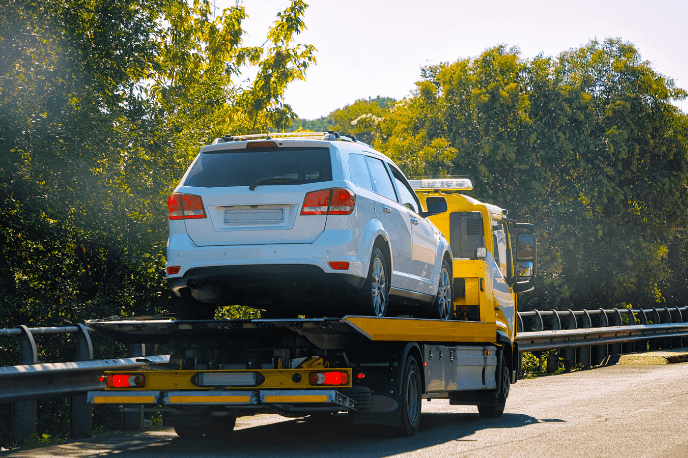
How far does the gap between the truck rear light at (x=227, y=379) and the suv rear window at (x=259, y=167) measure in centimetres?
157

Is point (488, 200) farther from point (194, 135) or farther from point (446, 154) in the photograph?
point (194, 135)

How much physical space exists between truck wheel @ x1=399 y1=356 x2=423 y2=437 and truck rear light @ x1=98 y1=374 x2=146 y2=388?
225cm

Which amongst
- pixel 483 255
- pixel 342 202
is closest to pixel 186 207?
pixel 342 202

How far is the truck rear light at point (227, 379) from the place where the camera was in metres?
7.43

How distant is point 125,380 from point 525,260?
25.5ft

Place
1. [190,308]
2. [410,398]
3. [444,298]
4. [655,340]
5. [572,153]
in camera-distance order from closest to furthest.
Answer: [190,308]
[410,398]
[444,298]
[655,340]
[572,153]

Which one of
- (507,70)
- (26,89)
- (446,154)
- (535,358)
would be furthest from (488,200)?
(26,89)

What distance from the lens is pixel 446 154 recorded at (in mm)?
40781

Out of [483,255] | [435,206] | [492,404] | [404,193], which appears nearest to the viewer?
[404,193]

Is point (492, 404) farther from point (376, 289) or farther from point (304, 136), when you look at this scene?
point (304, 136)

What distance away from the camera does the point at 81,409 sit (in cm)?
901

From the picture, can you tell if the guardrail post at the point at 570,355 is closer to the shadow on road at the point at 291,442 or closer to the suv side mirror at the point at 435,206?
the shadow on road at the point at 291,442

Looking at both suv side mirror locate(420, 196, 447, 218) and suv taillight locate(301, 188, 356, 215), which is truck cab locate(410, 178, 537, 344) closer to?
suv side mirror locate(420, 196, 447, 218)

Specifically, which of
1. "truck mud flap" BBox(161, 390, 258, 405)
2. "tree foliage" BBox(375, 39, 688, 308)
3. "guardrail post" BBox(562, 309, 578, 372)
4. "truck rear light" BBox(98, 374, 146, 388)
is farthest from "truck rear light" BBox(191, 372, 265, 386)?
"tree foliage" BBox(375, 39, 688, 308)
